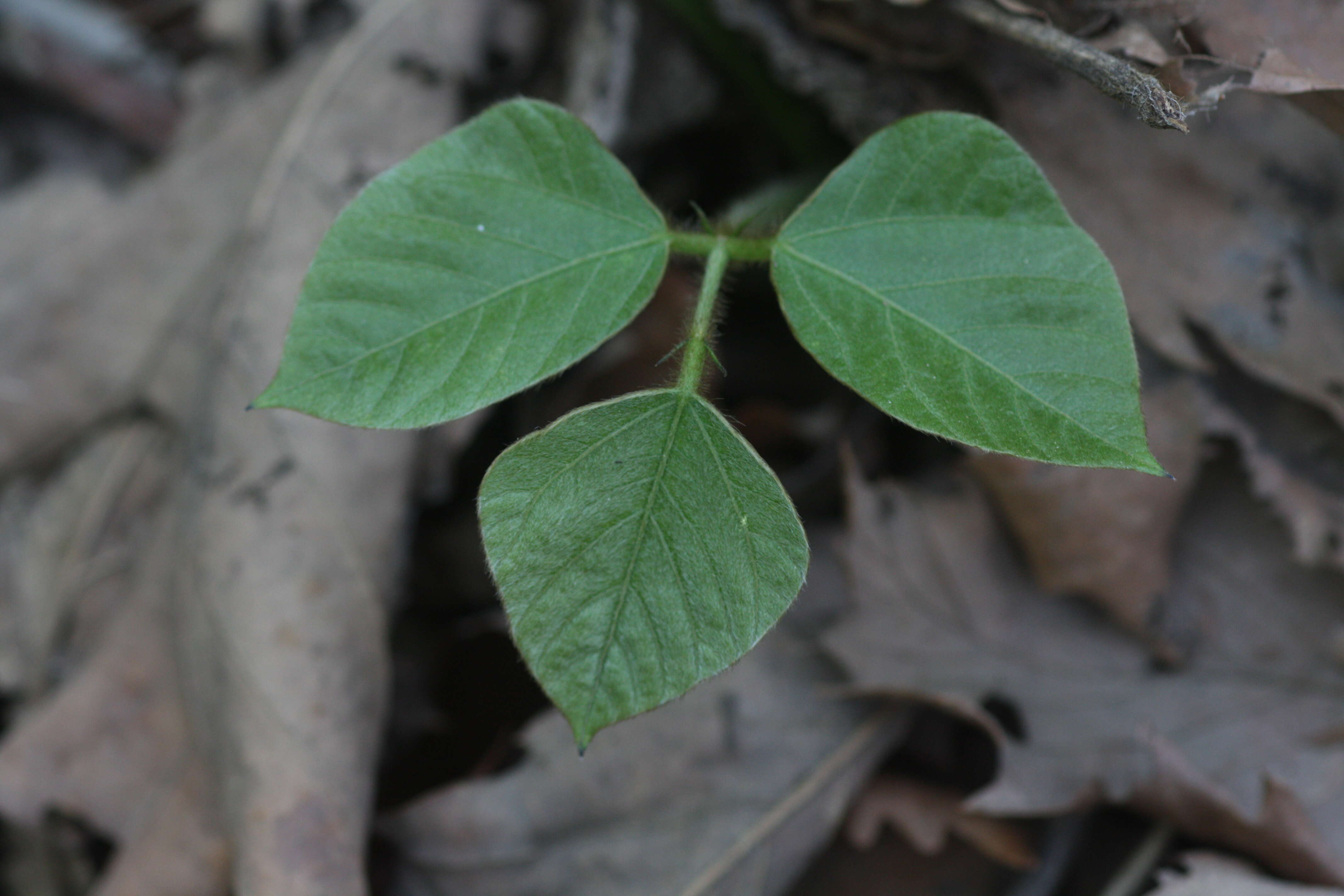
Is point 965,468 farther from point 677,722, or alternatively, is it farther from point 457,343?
point 457,343

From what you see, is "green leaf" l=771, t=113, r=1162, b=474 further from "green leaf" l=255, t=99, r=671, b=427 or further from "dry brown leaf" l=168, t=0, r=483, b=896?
"dry brown leaf" l=168, t=0, r=483, b=896

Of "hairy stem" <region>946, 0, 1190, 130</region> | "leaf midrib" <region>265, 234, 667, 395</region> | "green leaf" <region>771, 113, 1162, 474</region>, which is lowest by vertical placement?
"green leaf" <region>771, 113, 1162, 474</region>

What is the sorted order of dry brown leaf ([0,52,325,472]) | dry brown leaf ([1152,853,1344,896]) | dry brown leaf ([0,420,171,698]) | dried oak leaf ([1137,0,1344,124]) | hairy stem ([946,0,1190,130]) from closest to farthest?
hairy stem ([946,0,1190,130]) → dried oak leaf ([1137,0,1344,124]) → dry brown leaf ([1152,853,1344,896]) → dry brown leaf ([0,420,171,698]) → dry brown leaf ([0,52,325,472])

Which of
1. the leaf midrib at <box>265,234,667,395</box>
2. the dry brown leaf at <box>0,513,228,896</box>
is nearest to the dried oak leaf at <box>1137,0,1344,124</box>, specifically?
the leaf midrib at <box>265,234,667,395</box>

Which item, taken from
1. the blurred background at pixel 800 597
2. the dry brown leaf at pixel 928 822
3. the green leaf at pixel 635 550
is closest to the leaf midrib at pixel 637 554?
the green leaf at pixel 635 550

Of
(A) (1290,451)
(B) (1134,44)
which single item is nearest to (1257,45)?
(B) (1134,44)

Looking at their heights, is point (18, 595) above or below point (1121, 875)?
above

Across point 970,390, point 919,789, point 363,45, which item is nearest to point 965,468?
point 919,789
